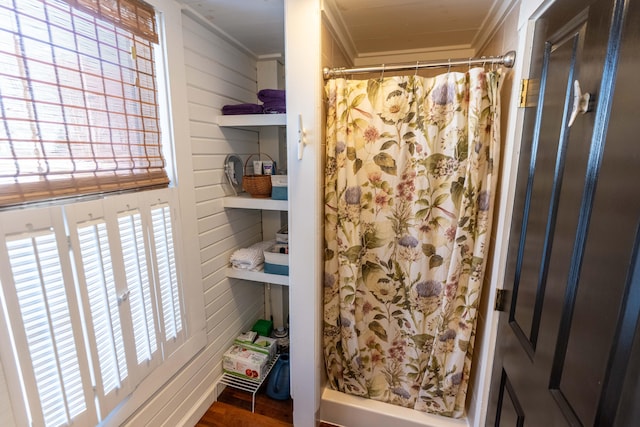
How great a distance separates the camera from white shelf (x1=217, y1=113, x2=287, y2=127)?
155 centimetres

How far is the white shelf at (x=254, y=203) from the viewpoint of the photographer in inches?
64.1

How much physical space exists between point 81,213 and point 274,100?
107 centimetres

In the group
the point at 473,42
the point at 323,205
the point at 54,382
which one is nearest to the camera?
the point at 54,382


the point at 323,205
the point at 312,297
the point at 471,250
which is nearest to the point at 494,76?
the point at 471,250

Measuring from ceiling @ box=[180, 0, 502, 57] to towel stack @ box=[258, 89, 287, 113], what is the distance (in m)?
0.33

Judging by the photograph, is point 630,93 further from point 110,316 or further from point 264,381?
point 264,381

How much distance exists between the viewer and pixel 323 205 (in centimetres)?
155

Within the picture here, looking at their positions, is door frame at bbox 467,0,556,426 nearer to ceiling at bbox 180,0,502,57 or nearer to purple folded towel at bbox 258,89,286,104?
ceiling at bbox 180,0,502,57

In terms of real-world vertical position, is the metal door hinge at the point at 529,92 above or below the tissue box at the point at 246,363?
above

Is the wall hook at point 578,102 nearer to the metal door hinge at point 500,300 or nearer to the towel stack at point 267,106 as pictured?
the metal door hinge at point 500,300

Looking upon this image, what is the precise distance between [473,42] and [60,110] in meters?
2.20

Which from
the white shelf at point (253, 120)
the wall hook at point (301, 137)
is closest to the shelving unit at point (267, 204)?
the white shelf at point (253, 120)

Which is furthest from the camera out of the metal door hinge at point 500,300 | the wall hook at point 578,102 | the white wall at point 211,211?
the white wall at point 211,211

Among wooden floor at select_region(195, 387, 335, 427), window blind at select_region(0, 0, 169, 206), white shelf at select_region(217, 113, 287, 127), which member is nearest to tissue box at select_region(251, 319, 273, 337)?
wooden floor at select_region(195, 387, 335, 427)
